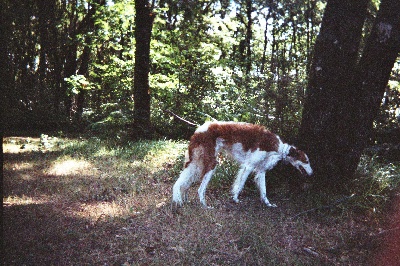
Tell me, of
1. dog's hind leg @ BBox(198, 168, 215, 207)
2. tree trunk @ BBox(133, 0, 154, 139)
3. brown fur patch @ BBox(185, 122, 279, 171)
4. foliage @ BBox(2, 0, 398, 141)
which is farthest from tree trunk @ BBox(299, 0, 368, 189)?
tree trunk @ BBox(133, 0, 154, 139)

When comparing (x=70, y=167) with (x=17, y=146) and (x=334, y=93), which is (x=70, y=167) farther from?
(x=334, y=93)

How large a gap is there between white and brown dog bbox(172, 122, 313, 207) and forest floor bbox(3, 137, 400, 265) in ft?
1.24

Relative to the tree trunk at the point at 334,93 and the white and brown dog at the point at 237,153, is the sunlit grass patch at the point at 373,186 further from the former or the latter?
the white and brown dog at the point at 237,153

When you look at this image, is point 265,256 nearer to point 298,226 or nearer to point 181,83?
point 298,226

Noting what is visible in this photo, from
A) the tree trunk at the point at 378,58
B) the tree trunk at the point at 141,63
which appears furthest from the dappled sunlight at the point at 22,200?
the tree trunk at the point at 378,58

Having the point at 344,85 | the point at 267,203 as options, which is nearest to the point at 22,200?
the point at 267,203

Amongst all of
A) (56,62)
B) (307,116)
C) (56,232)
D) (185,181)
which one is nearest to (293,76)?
(307,116)

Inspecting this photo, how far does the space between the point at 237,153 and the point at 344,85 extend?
2.26 meters

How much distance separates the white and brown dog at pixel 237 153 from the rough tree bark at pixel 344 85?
51cm

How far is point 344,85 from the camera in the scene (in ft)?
18.9

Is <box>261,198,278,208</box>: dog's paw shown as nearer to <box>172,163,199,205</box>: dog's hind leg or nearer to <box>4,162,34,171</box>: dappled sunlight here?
<box>172,163,199,205</box>: dog's hind leg

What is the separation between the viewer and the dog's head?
5871 millimetres

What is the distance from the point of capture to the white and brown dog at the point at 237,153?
5.65 metres

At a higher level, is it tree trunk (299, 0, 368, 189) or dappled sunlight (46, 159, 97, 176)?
tree trunk (299, 0, 368, 189)
